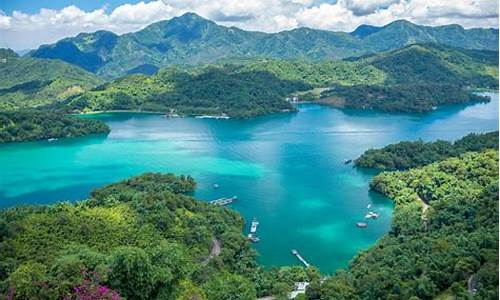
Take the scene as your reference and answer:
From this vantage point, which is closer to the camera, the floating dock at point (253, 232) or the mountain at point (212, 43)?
the floating dock at point (253, 232)

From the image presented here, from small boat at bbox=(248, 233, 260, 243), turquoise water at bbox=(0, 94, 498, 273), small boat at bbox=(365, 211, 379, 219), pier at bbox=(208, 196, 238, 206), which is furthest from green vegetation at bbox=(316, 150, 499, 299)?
pier at bbox=(208, 196, 238, 206)

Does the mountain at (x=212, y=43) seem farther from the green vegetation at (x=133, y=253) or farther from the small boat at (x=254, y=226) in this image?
the green vegetation at (x=133, y=253)

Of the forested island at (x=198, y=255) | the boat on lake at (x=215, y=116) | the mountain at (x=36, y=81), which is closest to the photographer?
the forested island at (x=198, y=255)

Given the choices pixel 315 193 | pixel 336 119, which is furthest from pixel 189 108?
pixel 315 193

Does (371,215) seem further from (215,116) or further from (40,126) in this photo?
(215,116)

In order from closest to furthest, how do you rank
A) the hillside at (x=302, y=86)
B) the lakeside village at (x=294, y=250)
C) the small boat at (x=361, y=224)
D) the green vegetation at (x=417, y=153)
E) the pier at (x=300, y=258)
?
1. the lakeside village at (x=294, y=250)
2. the pier at (x=300, y=258)
3. the small boat at (x=361, y=224)
4. the green vegetation at (x=417, y=153)
5. the hillside at (x=302, y=86)

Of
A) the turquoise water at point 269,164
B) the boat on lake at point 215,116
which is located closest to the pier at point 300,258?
the turquoise water at point 269,164
